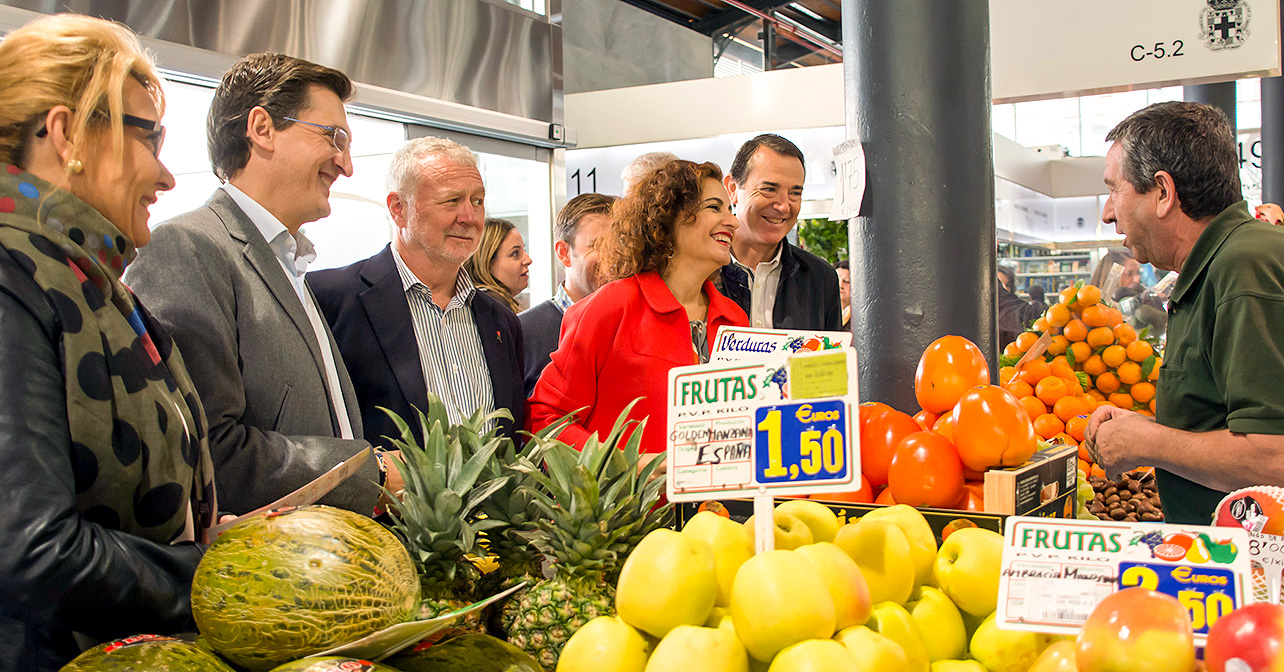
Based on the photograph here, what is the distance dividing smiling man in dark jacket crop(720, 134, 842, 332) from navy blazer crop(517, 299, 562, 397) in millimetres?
832

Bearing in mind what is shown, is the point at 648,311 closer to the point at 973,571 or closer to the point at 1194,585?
the point at 973,571

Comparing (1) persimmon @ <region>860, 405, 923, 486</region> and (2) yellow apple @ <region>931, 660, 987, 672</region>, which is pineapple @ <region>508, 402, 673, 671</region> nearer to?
(2) yellow apple @ <region>931, 660, 987, 672</region>

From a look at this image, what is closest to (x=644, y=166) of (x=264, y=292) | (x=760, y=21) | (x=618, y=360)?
(x=618, y=360)

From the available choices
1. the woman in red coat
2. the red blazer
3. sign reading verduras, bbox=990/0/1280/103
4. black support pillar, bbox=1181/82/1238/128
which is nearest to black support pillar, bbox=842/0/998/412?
the woman in red coat

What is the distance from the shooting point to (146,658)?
0.98 m

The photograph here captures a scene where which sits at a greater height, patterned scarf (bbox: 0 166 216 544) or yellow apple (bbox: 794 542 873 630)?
patterned scarf (bbox: 0 166 216 544)

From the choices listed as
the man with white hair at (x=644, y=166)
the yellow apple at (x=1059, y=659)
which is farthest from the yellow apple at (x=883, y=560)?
the man with white hair at (x=644, y=166)

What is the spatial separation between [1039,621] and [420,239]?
212 centimetres

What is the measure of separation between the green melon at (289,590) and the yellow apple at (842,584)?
0.52m

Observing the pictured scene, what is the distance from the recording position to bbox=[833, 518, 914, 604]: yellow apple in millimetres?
1252

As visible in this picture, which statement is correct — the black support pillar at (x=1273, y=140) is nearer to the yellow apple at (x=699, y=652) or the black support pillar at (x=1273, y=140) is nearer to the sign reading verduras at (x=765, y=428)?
the sign reading verduras at (x=765, y=428)

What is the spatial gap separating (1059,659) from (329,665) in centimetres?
81

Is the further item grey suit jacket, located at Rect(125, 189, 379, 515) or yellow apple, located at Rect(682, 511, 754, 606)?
grey suit jacket, located at Rect(125, 189, 379, 515)

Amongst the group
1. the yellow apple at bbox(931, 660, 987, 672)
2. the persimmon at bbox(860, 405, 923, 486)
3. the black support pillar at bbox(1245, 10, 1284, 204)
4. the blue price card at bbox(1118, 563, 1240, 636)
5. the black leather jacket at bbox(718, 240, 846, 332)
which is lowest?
the yellow apple at bbox(931, 660, 987, 672)
